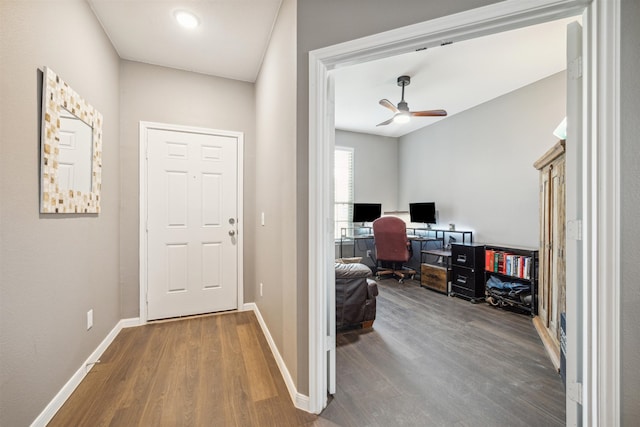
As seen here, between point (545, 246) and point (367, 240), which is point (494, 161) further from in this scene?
point (367, 240)

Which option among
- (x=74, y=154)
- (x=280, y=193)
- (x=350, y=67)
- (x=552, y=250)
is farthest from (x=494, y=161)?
(x=74, y=154)

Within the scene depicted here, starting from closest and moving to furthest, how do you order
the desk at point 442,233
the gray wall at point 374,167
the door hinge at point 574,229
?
the door hinge at point 574,229, the desk at point 442,233, the gray wall at point 374,167

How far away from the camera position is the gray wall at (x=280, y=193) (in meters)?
1.67

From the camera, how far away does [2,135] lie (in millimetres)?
1197

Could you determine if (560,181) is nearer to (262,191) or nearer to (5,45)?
(262,191)

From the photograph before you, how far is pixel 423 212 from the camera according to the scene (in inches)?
192

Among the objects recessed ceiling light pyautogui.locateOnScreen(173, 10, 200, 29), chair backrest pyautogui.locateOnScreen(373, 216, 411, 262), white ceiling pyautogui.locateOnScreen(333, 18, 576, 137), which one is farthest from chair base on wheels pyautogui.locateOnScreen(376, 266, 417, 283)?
recessed ceiling light pyautogui.locateOnScreen(173, 10, 200, 29)

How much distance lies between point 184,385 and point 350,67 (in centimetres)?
341

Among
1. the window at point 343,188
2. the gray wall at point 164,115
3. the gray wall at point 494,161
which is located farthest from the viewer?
the window at point 343,188

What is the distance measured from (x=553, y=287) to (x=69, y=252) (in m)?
3.74

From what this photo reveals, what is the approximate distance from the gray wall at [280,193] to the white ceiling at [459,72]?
1.22 m

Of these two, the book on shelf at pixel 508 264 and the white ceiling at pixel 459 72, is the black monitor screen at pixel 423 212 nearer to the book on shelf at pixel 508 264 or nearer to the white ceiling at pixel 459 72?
the book on shelf at pixel 508 264

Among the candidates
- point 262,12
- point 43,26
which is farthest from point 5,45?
point 262,12

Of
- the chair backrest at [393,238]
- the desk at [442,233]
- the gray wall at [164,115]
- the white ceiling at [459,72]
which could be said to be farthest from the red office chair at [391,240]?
the gray wall at [164,115]
